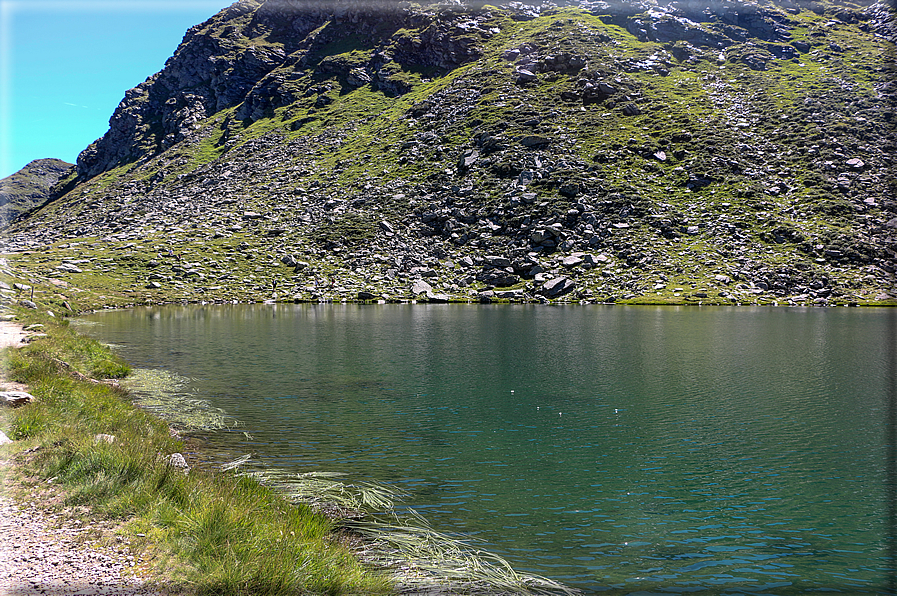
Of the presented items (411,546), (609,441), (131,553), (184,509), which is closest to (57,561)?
(131,553)

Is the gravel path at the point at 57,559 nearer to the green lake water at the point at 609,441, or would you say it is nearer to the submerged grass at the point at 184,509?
the submerged grass at the point at 184,509

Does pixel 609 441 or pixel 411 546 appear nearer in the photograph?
pixel 411 546

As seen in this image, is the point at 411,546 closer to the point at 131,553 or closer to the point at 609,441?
the point at 131,553

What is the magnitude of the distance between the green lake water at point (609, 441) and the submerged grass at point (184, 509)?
4717 millimetres

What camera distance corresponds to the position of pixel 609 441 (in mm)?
23812

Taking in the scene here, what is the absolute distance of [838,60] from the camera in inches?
7564

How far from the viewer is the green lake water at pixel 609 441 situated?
45.9ft

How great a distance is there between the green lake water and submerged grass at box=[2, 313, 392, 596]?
15.5 feet

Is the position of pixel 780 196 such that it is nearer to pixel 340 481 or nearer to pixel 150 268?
pixel 340 481

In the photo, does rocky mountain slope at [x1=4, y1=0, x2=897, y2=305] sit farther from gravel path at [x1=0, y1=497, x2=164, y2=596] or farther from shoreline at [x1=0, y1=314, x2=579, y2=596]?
gravel path at [x1=0, y1=497, x2=164, y2=596]

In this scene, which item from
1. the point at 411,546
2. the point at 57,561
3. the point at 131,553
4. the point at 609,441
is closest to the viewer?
the point at 57,561

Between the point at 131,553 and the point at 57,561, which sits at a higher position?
the point at 57,561

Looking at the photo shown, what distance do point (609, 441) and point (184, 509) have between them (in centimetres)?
1856

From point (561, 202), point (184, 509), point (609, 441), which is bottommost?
point (609, 441)
